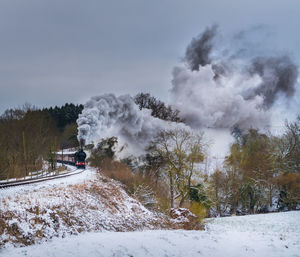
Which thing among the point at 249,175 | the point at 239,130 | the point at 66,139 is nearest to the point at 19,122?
the point at 66,139

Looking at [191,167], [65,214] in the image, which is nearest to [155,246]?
[65,214]

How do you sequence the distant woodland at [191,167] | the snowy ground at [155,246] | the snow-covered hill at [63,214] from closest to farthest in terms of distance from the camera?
A: the snowy ground at [155,246]
the snow-covered hill at [63,214]
the distant woodland at [191,167]

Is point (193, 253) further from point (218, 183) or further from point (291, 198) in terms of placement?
point (218, 183)

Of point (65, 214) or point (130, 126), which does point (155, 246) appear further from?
point (130, 126)

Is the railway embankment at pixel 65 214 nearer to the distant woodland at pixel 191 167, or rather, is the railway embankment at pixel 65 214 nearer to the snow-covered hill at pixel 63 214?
the snow-covered hill at pixel 63 214

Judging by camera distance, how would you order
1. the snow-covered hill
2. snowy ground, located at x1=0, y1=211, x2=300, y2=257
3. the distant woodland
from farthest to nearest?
the distant woodland
the snow-covered hill
snowy ground, located at x1=0, y1=211, x2=300, y2=257

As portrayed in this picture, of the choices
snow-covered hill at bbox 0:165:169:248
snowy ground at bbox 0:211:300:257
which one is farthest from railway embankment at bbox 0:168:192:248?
snowy ground at bbox 0:211:300:257

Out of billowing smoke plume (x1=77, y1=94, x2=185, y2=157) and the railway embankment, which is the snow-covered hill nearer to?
the railway embankment

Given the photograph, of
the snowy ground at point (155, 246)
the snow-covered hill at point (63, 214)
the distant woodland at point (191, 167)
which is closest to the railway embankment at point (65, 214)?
the snow-covered hill at point (63, 214)

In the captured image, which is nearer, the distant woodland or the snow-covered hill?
the snow-covered hill

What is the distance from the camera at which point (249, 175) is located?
112ft

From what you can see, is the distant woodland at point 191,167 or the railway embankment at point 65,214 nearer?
the railway embankment at point 65,214

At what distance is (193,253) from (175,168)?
1644 cm

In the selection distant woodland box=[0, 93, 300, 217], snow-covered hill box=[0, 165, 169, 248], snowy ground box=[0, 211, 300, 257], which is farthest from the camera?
distant woodland box=[0, 93, 300, 217]
